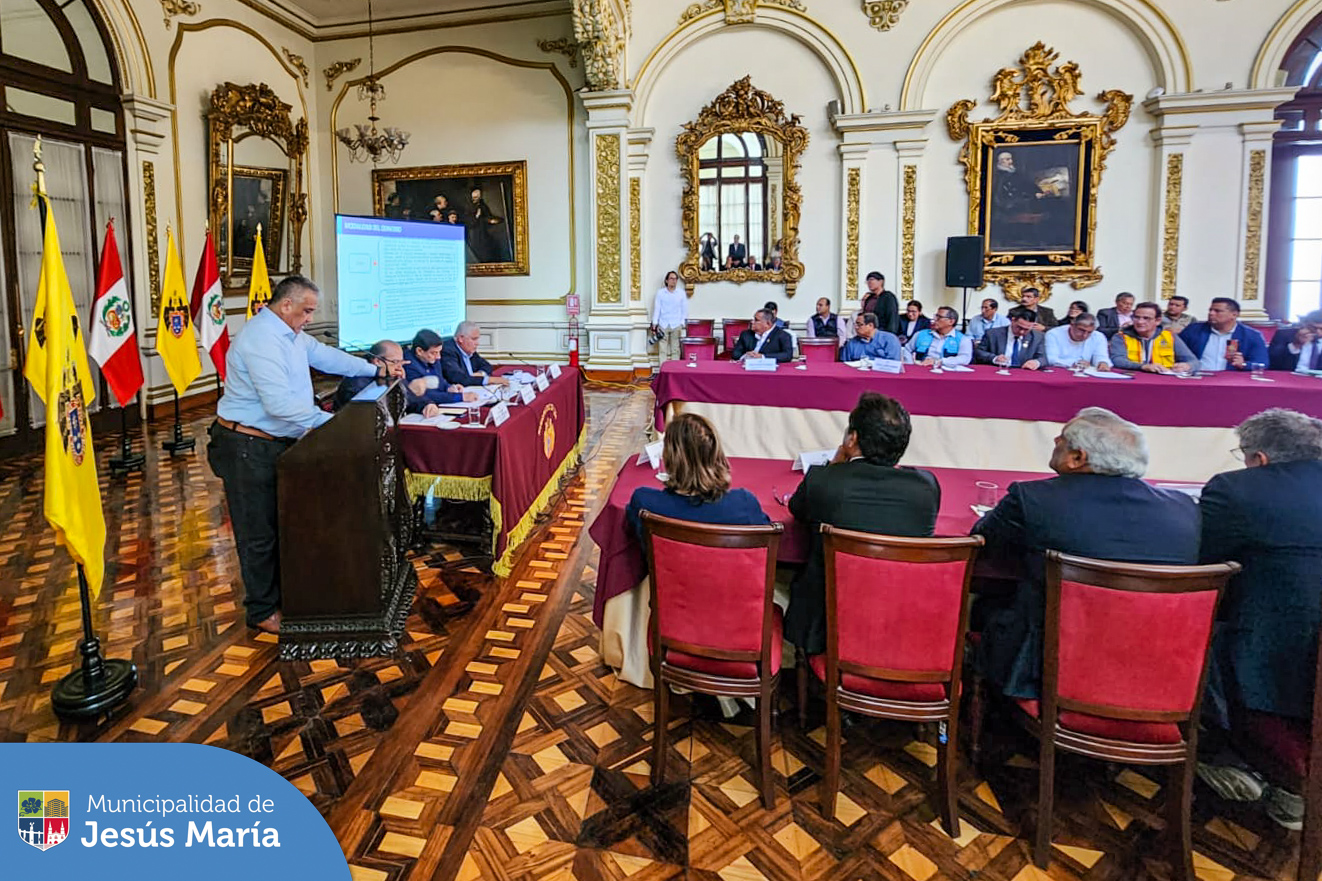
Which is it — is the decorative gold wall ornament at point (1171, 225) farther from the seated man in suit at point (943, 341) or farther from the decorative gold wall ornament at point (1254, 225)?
the seated man in suit at point (943, 341)

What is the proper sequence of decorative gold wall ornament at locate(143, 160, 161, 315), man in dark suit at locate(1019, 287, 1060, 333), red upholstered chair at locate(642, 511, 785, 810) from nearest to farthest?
red upholstered chair at locate(642, 511, 785, 810)
decorative gold wall ornament at locate(143, 160, 161, 315)
man in dark suit at locate(1019, 287, 1060, 333)

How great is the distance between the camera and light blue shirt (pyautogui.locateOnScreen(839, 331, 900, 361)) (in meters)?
6.33

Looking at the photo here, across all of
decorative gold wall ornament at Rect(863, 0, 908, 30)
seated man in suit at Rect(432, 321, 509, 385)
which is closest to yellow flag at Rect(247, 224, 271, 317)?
seated man in suit at Rect(432, 321, 509, 385)

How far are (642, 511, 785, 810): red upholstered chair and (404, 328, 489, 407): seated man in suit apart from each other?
2635mm

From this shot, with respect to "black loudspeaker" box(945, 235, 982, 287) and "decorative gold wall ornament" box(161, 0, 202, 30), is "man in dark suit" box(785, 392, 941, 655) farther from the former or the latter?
"decorative gold wall ornament" box(161, 0, 202, 30)

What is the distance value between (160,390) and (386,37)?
587 centimetres

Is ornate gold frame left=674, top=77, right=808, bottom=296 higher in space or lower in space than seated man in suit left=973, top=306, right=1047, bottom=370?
higher

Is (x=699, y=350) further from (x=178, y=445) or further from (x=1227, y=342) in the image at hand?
(x=178, y=445)

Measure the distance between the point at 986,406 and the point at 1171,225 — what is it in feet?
18.5

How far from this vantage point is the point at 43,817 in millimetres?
1169

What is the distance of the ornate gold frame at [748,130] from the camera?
9.55 meters

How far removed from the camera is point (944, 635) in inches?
83.0

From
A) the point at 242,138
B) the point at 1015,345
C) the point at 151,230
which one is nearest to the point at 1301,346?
the point at 1015,345

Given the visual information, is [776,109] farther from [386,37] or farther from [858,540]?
[858,540]
